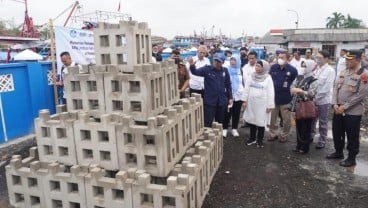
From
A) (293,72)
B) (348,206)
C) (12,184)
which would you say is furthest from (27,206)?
(293,72)

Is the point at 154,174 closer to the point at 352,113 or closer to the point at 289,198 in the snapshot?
the point at 289,198

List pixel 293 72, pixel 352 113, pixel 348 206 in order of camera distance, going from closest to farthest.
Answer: pixel 348 206
pixel 352 113
pixel 293 72

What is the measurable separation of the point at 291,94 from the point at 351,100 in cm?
129

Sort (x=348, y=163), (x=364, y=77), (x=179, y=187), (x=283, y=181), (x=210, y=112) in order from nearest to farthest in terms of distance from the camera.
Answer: (x=179, y=187), (x=283, y=181), (x=364, y=77), (x=348, y=163), (x=210, y=112)

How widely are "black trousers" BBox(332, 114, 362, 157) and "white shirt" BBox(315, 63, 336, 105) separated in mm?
683

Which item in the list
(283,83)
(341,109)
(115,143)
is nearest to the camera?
(115,143)

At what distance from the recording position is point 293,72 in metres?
6.08

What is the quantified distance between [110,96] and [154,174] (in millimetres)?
947

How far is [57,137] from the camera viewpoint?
3.41 m

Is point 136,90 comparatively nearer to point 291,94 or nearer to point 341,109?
point 341,109

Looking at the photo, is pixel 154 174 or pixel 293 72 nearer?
pixel 154 174

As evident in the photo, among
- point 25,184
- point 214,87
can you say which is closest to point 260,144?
point 214,87

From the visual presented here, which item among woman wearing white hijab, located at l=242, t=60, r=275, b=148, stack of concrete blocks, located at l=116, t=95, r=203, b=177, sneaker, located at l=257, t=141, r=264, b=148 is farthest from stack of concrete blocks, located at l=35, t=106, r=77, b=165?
sneaker, located at l=257, t=141, r=264, b=148

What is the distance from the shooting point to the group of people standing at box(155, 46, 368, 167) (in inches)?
187
